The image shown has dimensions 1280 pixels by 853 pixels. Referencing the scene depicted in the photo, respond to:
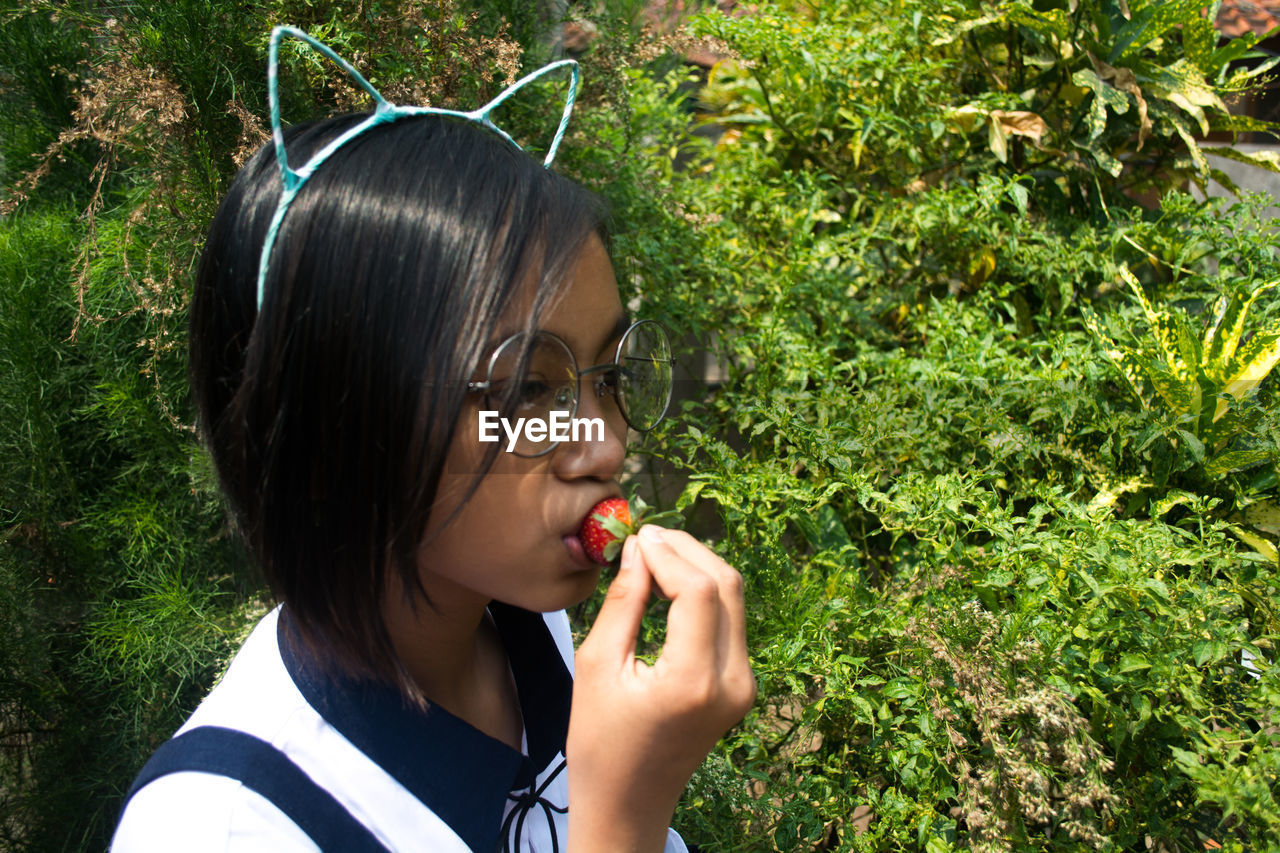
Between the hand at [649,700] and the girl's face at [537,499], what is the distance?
84 millimetres

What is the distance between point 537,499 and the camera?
3.29 feet

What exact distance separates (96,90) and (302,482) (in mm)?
1373

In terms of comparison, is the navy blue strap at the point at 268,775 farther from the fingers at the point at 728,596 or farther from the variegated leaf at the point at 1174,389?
the variegated leaf at the point at 1174,389

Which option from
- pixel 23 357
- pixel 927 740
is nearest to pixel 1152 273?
pixel 927 740

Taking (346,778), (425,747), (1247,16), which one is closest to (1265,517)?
(425,747)

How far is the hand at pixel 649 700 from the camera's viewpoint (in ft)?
3.03

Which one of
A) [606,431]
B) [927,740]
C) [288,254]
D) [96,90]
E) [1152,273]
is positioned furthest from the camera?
[1152,273]

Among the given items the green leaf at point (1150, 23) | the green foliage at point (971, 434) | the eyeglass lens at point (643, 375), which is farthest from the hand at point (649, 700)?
the green leaf at point (1150, 23)

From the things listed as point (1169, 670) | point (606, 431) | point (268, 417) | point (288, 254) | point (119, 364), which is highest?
point (288, 254)

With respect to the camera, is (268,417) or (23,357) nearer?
(268,417)

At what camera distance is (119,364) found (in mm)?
1958

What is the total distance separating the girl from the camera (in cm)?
93

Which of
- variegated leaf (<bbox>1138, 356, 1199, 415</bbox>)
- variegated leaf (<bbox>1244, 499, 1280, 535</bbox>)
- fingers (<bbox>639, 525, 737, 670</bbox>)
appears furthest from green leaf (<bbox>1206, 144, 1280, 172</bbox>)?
fingers (<bbox>639, 525, 737, 670</bbox>)

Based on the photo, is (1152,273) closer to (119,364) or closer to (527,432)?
(527,432)
